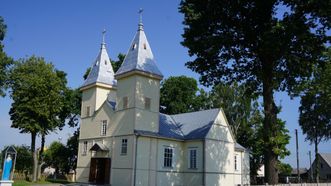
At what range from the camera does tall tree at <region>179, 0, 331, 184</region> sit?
1689cm

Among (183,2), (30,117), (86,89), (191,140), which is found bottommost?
(191,140)

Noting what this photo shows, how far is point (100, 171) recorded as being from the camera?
29.1 m

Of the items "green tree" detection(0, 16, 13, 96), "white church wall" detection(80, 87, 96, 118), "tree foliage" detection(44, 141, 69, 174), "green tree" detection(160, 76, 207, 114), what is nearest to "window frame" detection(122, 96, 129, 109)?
"white church wall" detection(80, 87, 96, 118)

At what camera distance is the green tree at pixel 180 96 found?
49.2m

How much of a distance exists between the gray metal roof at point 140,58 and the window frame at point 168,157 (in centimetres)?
635

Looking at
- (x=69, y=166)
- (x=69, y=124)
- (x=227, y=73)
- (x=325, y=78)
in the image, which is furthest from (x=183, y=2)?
(x=69, y=166)

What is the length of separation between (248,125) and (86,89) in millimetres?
24945

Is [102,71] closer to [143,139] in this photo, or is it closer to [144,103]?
[144,103]

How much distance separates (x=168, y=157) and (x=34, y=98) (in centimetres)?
1874

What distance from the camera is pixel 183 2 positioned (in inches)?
792

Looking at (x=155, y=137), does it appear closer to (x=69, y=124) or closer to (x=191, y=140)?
(x=191, y=140)

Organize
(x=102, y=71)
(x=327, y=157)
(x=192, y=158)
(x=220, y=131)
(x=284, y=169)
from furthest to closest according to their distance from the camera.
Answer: (x=327, y=157) → (x=284, y=169) → (x=102, y=71) → (x=220, y=131) → (x=192, y=158)

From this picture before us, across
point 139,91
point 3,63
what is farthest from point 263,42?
point 3,63

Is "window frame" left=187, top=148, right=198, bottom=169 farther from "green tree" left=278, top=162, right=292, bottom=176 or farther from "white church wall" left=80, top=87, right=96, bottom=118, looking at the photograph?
"green tree" left=278, top=162, right=292, bottom=176
